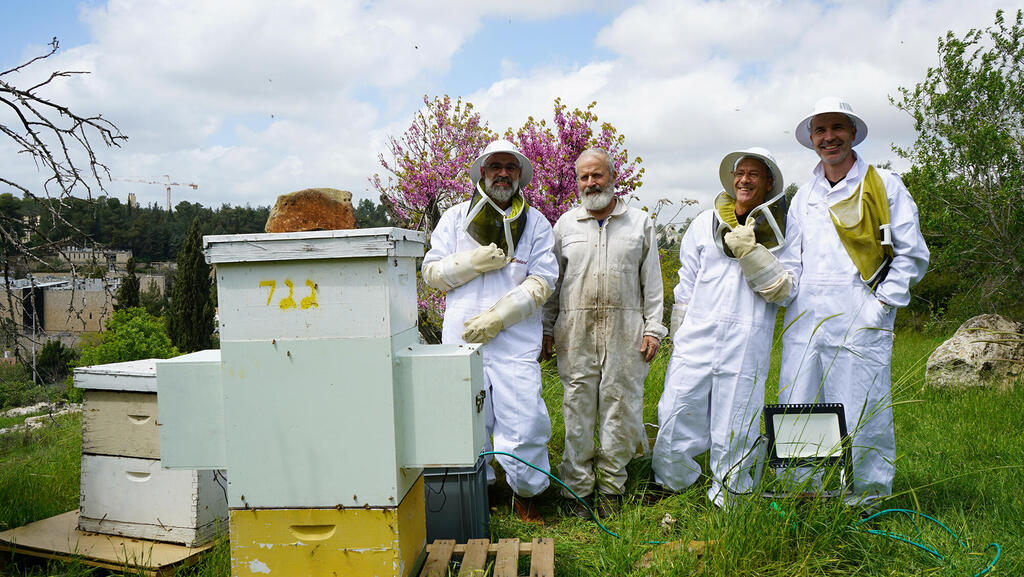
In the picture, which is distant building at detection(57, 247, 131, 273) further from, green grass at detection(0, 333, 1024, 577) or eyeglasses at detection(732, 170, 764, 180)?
eyeglasses at detection(732, 170, 764, 180)

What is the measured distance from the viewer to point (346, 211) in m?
2.30

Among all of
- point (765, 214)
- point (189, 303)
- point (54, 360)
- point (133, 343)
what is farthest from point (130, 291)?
point (765, 214)

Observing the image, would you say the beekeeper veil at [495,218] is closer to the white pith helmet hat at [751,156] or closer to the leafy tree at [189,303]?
the white pith helmet hat at [751,156]

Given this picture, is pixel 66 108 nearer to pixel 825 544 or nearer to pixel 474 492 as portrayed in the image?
pixel 474 492

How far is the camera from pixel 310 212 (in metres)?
2.25

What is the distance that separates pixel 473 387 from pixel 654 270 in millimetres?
1896

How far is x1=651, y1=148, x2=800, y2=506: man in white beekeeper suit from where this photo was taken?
329 cm

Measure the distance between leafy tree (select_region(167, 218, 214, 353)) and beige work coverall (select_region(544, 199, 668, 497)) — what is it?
95.5 feet

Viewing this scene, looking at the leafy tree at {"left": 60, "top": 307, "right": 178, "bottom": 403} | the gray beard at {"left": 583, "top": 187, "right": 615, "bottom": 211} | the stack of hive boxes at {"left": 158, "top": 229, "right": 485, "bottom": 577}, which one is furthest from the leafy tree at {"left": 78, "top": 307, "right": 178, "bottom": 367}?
the stack of hive boxes at {"left": 158, "top": 229, "right": 485, "bottom": 577}

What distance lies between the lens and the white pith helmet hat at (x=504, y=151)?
139 inches

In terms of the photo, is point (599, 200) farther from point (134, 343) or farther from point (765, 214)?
point (134, 343)

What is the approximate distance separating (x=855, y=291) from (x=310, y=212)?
102 inches

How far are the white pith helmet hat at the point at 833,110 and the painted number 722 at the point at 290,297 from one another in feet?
8.92

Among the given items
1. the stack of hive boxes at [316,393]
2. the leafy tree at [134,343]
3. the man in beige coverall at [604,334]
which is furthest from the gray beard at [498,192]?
the leafy tree at [134,343]
